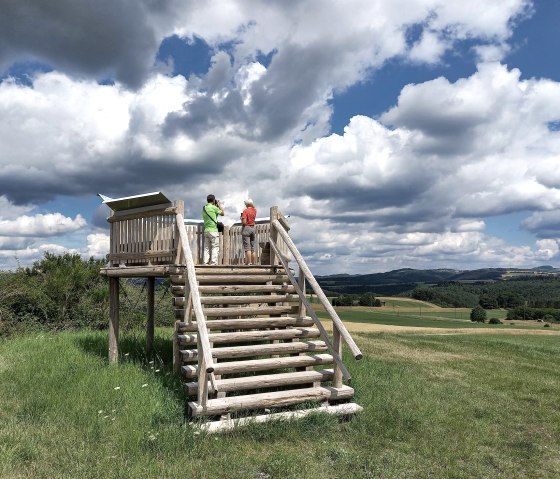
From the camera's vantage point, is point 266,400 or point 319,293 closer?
point 266,400

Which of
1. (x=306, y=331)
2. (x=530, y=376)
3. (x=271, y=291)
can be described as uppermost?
(x=271, y=291)

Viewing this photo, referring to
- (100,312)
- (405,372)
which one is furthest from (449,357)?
(100,312)

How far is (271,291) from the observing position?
10.4m

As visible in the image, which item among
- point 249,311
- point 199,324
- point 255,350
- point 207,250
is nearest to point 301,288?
point 249,311

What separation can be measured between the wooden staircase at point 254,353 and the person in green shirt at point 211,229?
1298mm

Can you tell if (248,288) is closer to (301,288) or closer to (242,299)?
(242,299)

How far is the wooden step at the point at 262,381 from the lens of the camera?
295 inches

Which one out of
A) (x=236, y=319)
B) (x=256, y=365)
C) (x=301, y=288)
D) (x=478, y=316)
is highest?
(x=301, y=288)

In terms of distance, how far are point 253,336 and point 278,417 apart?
6.24 feet

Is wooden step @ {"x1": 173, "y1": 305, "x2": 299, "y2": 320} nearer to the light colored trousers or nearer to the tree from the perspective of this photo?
the light colored trousers

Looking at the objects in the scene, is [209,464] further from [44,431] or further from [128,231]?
[128,231]

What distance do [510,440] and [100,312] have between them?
61.3 ft

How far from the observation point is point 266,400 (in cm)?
740

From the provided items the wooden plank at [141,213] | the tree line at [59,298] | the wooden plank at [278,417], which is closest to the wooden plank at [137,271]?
the wooden plank at [141,213]
